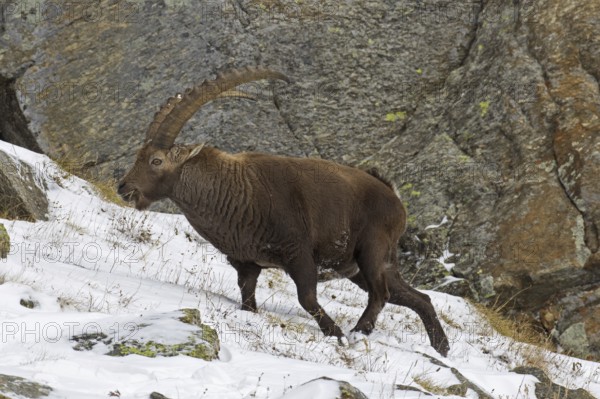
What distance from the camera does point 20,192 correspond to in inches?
433

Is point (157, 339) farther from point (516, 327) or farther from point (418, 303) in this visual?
point (516, 327)

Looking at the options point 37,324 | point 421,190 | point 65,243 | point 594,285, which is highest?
point 37,324

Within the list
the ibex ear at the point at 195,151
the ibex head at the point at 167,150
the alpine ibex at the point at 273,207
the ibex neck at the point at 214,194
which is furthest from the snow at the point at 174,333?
the ibex ear at the point at 195,151

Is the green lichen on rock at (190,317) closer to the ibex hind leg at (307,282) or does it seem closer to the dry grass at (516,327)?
the ibex hind leg at (307,282)

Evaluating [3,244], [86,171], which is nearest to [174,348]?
[3,244]

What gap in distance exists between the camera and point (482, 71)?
52.5ft

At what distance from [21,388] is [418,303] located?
588 centimetres

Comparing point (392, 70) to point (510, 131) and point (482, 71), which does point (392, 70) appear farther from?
point (510, 131)

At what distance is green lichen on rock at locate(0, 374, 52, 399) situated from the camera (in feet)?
15.8

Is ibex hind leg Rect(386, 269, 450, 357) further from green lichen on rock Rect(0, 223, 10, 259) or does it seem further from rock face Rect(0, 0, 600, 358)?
green lichen on rock Rect(0, 223, 10, 259)

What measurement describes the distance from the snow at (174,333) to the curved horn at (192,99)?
1.65 m

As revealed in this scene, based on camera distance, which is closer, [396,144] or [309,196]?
[309,196]

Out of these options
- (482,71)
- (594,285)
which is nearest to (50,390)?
(594,285)

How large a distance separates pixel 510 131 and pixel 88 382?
428 inches
